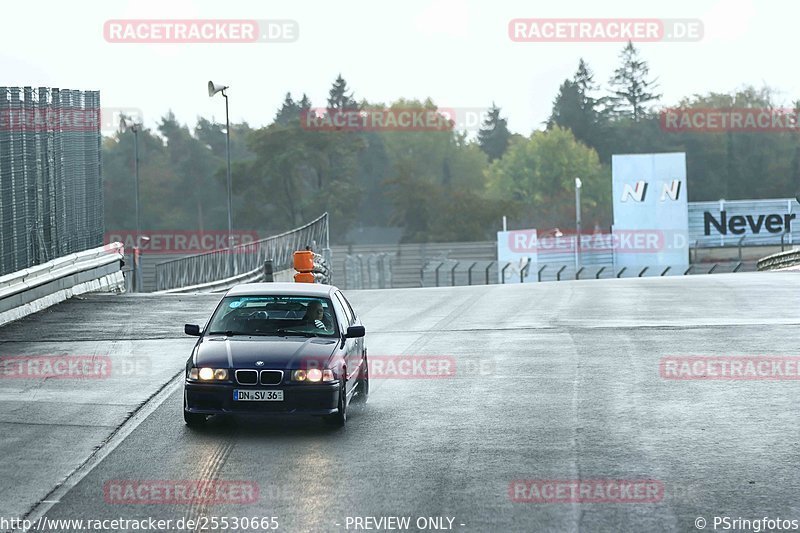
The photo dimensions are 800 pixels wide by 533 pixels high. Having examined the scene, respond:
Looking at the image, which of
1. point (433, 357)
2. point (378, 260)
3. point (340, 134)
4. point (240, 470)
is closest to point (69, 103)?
point (433, 357)

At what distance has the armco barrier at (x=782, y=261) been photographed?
47631 mm

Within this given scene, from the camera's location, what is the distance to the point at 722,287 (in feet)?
97.1

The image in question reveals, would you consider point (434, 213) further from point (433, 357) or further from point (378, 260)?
point (433, 357)

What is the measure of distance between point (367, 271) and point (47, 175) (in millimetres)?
47006

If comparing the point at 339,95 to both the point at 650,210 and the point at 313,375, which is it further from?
the point at 313,375

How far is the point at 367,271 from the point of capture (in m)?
71.6

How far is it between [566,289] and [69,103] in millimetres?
12749

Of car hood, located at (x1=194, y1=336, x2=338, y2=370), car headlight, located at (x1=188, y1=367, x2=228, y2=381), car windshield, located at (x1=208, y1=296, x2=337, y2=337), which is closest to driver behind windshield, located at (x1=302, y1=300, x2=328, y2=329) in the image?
car windshield, located at (x1=208, y1=296, x2=337, y2=337)

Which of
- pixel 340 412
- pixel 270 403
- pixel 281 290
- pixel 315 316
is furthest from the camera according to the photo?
pixel 281 290

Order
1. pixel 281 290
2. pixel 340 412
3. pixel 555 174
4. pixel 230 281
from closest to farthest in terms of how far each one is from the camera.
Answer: pixel 340 412 → pixel 281 290 → pixel 230 281 → pixel 555 174

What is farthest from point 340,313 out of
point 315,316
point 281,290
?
point 281,290

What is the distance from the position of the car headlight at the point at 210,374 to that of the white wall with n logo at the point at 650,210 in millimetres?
65778

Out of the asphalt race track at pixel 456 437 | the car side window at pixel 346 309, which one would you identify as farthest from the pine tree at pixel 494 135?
the car side window at pixel 346 309

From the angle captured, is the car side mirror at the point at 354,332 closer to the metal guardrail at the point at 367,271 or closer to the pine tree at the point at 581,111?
the metal guardrail at the point at 367,271
